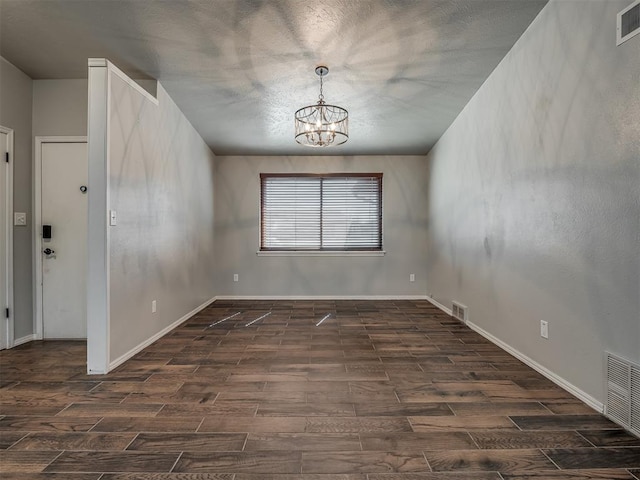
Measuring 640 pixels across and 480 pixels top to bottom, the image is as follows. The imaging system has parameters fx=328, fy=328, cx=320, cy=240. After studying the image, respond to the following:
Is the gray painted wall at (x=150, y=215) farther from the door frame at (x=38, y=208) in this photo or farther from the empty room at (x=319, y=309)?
the door frame at (x=38, y=208)

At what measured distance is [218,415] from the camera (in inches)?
74.2

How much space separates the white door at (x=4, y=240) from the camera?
9.66ft

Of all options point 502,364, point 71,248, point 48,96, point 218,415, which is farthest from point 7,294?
point 502,364

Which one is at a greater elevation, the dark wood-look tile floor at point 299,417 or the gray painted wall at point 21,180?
the gray painted wall at point 21,180

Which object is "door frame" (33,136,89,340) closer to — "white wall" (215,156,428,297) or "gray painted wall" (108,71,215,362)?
"gray painted wall" (108,71,215,362)

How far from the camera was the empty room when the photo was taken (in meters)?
1.67

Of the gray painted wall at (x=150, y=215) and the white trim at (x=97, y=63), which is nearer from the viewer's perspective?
the white trim at (x=97, y=63)

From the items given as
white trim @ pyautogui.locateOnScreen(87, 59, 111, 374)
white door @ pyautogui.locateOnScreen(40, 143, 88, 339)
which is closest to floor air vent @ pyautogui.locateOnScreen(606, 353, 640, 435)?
white trim @ pyautogui.locateOnScreen(87, 59, 111, 374)

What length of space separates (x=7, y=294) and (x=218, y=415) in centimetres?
256

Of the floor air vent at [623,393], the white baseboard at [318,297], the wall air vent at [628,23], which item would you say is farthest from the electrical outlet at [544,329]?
the white baseboard at [318,297]

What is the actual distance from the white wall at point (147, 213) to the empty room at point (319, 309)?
0.09ft

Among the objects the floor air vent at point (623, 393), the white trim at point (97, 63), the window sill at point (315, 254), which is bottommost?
the floor air vent at point (623, 393)

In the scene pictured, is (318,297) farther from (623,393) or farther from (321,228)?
(623,393)

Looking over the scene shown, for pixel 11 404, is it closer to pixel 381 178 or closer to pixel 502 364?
pixel 502 364
